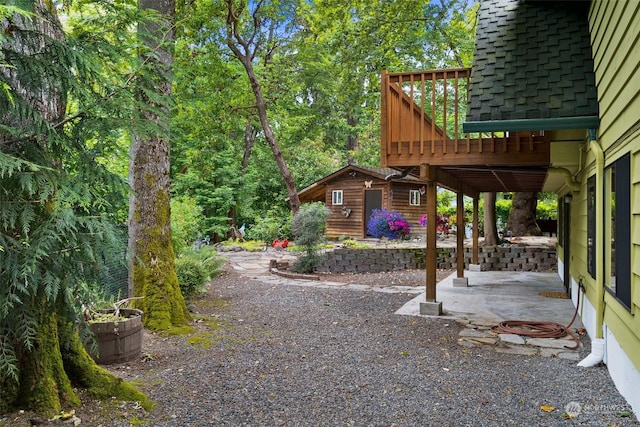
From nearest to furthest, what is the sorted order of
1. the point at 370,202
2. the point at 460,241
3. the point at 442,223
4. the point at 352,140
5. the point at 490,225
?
the point at 460,241, the point at 490,225, the point at 442,223, the point at 370,202, the point at 352,140

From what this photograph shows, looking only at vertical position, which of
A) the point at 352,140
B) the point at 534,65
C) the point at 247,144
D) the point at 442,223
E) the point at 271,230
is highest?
the point at 352,140

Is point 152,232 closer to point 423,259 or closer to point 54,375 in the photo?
point 54,375

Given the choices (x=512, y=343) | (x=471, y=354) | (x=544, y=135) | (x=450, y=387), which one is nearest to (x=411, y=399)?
(x=450, y=387)

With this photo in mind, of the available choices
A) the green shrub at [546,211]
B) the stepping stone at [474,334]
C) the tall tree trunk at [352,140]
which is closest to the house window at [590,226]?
the stepping stone at [474,334]

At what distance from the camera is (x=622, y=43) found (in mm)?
3414

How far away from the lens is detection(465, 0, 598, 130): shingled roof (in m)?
4.62

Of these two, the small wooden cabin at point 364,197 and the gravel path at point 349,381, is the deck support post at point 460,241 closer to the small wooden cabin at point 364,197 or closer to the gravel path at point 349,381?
the gravel path at point 349,381

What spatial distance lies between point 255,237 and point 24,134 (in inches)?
706

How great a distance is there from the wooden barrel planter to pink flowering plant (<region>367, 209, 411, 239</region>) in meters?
13.8

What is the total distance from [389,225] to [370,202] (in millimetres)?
2862

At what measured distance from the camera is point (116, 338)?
4230 mm

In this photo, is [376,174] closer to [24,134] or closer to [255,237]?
[255,237]

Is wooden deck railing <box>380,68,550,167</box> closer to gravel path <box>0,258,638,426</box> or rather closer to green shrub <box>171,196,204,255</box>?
gravel path <box>0,258,638,426</box>

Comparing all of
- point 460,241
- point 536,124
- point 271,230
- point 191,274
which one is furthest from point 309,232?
point 271,230
